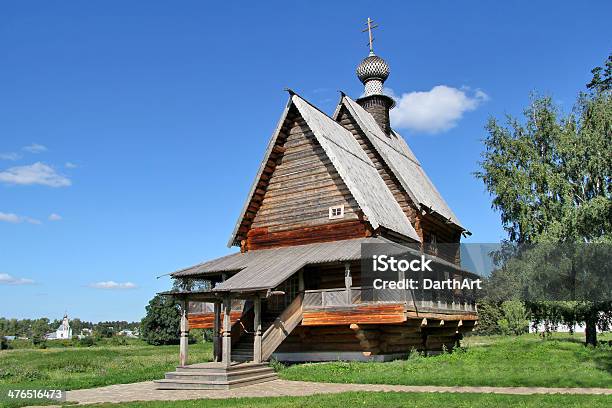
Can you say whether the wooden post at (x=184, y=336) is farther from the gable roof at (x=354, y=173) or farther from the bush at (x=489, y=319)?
the bush at (x=489, y=319)

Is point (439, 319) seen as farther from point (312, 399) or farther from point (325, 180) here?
point (312, 399)

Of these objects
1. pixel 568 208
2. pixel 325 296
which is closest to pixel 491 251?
pixel 568 208

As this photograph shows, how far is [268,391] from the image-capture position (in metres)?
15.1

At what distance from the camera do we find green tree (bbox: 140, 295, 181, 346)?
236 feet

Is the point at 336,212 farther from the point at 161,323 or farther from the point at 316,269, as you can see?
the point at 161,323

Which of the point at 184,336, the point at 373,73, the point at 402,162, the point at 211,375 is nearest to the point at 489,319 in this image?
the point at 402,162

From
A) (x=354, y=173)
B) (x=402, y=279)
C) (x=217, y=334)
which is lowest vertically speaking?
(x=217, y=334)

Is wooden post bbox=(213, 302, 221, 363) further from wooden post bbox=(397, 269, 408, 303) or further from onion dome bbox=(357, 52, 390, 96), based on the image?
onion dome bbox=(357, 52, 390, 96)

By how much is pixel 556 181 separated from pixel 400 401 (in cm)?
1752

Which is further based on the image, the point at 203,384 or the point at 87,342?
the point at 87,342

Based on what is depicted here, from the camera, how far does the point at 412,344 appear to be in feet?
75.3

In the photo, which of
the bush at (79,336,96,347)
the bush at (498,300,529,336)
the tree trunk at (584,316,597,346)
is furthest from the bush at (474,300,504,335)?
the bush at (79,336,96,347)

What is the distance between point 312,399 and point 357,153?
51.7ft

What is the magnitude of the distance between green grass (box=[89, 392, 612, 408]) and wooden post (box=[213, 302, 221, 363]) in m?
7.23
